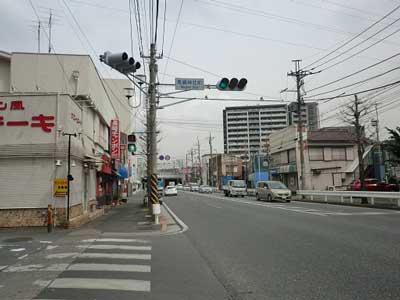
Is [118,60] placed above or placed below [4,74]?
below

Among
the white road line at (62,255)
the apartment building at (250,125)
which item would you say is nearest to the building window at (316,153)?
the apartment building at (250,125)

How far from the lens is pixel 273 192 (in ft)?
99.2

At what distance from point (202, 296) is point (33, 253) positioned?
6.13 meters

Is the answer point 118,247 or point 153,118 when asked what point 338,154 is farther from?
point 118,247

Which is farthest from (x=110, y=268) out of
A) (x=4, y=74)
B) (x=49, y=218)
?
(x=4, y=74)

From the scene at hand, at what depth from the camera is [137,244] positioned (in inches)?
429

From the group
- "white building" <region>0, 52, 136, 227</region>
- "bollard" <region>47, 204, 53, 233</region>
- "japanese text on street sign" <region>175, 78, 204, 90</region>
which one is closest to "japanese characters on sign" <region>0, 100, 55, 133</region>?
"white building" <region>0, 52, 136, 227</region>

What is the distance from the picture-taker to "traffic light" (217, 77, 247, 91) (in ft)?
48.9

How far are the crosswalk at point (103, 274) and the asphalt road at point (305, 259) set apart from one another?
1.55 metres

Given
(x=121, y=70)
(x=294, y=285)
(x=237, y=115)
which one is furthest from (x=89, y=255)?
(x=237, y=115)

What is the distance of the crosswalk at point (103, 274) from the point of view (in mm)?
5812

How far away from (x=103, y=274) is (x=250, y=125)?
91.7 meters

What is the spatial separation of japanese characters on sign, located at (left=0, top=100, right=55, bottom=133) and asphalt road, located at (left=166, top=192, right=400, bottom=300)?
7937 mm

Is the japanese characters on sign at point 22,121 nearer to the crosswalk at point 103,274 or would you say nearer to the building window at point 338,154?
the crosswalk at point 103,274
